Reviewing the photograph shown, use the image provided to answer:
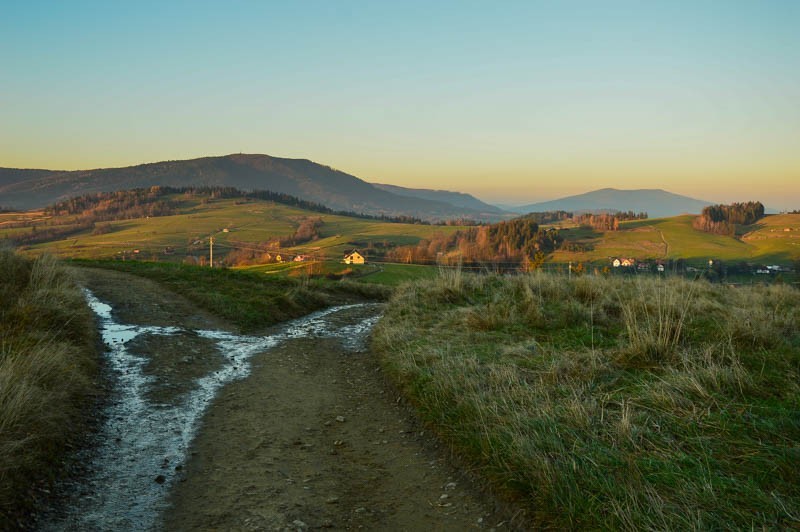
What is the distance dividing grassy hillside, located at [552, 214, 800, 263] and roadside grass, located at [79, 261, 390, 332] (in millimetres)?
44169

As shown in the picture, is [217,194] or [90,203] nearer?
[90,203]

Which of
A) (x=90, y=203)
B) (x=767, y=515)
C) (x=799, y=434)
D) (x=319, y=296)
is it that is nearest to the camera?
(x=767, y=515)

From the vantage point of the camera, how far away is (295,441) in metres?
6.59

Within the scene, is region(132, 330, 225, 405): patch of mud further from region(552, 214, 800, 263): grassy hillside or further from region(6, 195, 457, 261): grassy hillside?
region(6, 195, 457, 261): grassy hillside

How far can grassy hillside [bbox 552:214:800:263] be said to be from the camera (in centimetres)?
6598

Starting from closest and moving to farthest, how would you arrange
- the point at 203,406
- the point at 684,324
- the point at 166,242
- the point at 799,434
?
the point at 799,434
the point at 203,406
the point at 684,324
the point at 166,242

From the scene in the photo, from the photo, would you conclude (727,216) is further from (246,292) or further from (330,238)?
(246,292)

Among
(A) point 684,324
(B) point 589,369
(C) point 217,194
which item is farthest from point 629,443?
(C) point 217,194

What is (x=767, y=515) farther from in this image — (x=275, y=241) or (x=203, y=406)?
(x=275, y=241)

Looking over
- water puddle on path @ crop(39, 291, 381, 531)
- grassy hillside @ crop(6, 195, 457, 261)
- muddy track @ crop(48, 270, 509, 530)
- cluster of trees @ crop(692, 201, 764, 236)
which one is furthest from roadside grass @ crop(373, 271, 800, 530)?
cluster of trees @ crop(692, 201, 764, 236)

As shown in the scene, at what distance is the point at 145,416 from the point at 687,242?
89086 mm

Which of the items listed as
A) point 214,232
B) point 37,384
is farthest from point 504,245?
point 214,232

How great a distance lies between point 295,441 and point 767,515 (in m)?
4.89

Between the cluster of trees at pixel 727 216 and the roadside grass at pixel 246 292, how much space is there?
85.2 metres
